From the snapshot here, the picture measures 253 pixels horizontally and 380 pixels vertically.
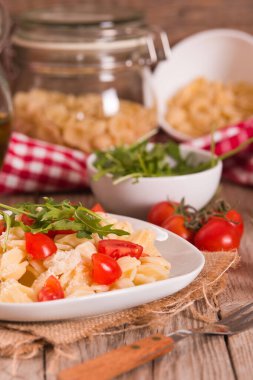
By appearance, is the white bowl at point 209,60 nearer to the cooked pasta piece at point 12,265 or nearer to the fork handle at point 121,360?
the cooked pasta piece at point 12,265

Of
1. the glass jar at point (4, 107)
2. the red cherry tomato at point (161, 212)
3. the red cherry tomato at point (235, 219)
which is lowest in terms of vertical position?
the red cherry tomato at point (161, 212)

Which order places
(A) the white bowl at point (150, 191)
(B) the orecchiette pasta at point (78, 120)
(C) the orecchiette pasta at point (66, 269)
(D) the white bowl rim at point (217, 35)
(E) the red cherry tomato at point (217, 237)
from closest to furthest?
(C) the orecchiette pasta at point (66, 269), (E) the red cherry tomato at point (217, 237), (A) the white bowl at point (150, 191), (B) the orecchiette pasta at point (78, 120), (D) the white bowl rim at point (217, 35)

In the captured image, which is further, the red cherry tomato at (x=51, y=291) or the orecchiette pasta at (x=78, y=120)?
the orecchiette pasta at (x=78, y=120)

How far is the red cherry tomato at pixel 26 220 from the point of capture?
183 centimetres

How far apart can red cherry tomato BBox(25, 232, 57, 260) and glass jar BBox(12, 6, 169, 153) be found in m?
1.02

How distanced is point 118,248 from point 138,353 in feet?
0.98

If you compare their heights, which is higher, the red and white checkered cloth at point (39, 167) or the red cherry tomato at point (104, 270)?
the red cherry tomato at point (104, 270)

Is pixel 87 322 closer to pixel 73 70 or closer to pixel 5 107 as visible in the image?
pixel 5 107

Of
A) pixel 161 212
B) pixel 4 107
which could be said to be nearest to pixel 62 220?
pixel 161 212

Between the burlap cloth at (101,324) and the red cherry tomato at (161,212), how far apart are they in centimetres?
37

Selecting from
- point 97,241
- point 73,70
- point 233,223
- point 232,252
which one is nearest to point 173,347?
point 97,241

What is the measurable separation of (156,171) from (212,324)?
0.83m

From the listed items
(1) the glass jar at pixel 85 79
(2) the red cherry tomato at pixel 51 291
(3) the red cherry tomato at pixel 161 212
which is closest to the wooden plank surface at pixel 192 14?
(1) the glass jar at pixel 85 79

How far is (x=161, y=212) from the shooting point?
226 centimetres
